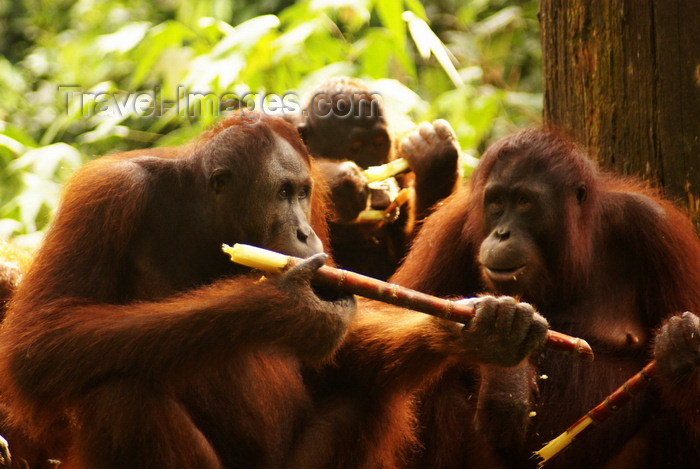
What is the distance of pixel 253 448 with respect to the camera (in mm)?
2873

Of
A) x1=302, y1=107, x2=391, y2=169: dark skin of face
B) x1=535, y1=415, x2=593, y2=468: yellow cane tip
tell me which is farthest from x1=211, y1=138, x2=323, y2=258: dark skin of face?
x1=302, y1=107, x2=391, y2=169: dark skin of face

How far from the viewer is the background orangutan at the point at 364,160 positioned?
4.25 m

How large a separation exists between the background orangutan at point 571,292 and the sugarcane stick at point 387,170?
0.96 metres

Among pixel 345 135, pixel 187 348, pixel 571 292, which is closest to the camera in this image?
pixel 187 348

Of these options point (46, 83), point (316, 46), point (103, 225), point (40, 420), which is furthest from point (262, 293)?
point (46, 83)

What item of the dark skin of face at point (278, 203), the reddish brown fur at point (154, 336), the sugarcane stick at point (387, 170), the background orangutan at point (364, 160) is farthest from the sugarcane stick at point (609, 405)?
the sugarcane stick at point (387, 170)

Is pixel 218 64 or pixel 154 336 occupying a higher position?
pixel 218 64

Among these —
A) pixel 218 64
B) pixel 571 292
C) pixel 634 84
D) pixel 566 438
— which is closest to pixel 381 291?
pixel 566 438

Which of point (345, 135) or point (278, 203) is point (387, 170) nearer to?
point (345, 135)

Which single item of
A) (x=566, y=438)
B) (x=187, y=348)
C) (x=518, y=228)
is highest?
(x=518, y=228)

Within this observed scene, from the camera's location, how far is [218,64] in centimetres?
556

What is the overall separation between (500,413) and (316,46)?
12.3 ft

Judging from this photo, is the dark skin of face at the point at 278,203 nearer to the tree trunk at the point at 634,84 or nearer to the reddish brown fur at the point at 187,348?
the reddish brown fur at the point at 187,348

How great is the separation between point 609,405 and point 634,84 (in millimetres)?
1586
